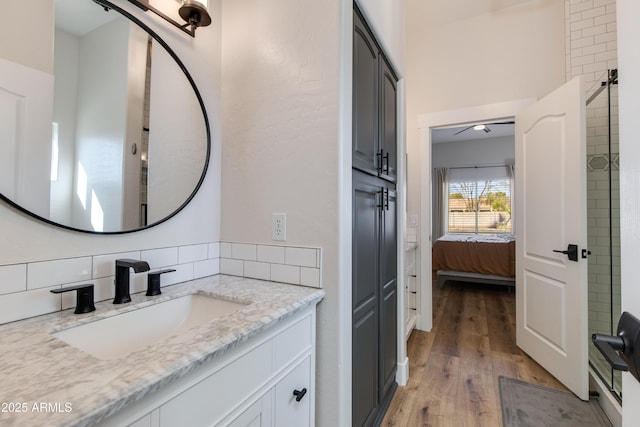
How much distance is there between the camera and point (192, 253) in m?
1.29

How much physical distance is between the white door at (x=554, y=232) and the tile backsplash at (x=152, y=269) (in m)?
1.84

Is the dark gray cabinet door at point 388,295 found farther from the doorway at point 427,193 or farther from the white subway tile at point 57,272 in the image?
the white subway tile at point 57,272

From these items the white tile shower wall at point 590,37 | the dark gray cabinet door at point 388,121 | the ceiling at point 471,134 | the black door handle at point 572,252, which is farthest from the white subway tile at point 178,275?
the ceiling at point 471,134

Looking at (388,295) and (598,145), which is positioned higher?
(598,145)

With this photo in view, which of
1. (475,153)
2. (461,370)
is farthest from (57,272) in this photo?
(475,153)

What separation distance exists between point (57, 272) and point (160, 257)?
12.8 inches

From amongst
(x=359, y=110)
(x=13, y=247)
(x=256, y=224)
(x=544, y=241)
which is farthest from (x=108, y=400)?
(x=544, y=241)

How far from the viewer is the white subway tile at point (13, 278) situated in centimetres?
78

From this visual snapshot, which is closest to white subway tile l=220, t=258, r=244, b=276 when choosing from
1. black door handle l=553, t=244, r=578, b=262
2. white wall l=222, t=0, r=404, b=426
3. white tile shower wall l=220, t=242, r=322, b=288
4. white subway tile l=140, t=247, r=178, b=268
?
white tile shower wall l=220, t=242, r=322, b=288

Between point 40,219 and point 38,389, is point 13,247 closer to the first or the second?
point 40,219

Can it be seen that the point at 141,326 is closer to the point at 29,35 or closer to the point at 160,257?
the point at 160,257

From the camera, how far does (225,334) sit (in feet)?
2.31

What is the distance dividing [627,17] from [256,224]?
124cm

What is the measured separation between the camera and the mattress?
416 cm
